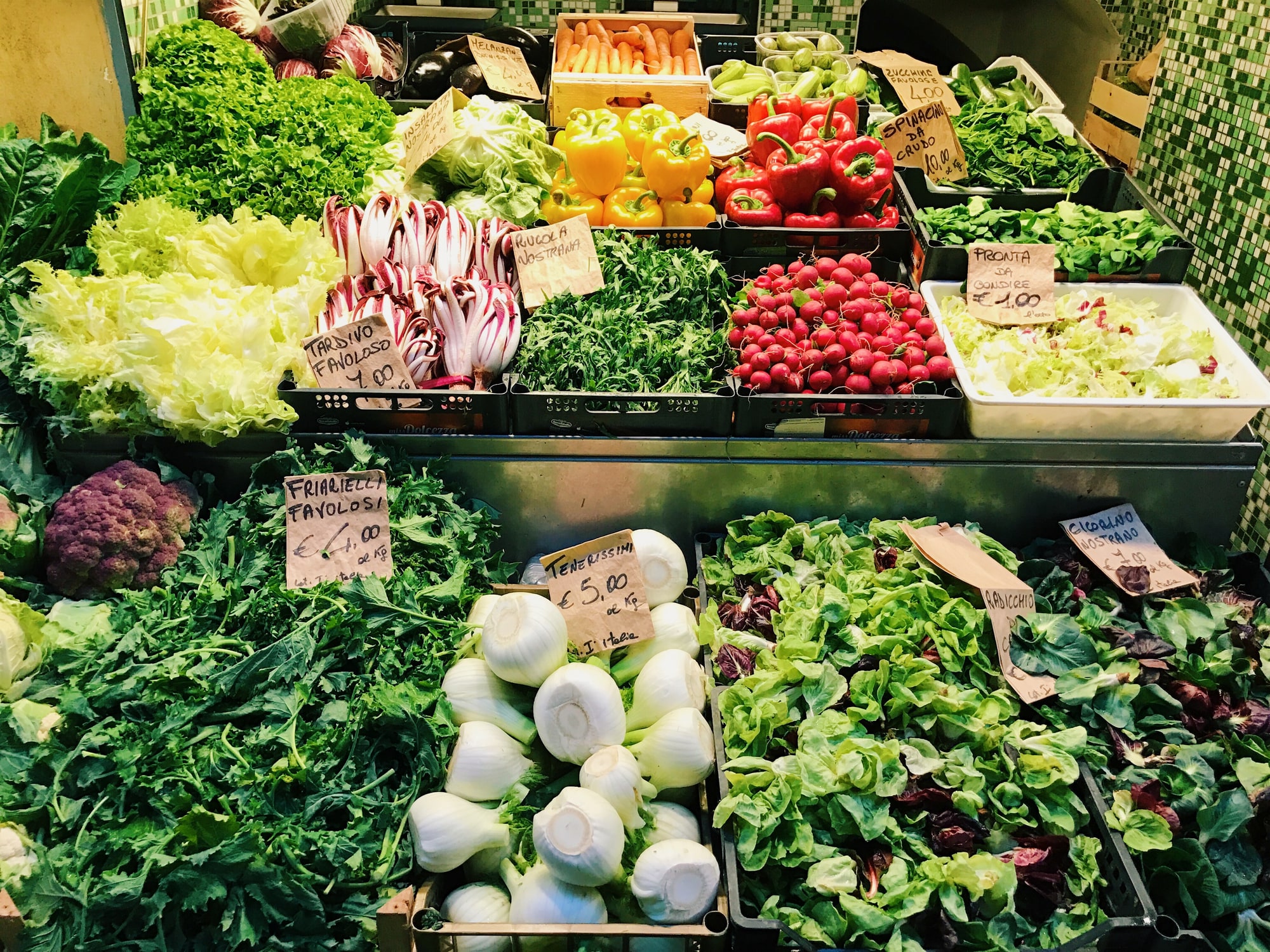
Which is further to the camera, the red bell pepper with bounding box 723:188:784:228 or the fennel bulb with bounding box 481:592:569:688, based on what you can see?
the red bell pepper with bounding box 723:188:784:228

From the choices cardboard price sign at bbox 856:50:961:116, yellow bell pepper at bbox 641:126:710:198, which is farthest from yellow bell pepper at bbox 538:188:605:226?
cardboard price sign at bbox 856:50:961:116

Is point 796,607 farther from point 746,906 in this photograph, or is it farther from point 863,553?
point 746,906

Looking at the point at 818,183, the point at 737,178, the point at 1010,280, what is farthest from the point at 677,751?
the point at 737,178

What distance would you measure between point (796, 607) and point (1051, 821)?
28.8 inches

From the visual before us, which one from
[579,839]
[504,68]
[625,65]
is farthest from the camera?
[625,65]

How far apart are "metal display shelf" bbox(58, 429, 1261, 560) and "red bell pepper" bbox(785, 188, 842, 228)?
111cm

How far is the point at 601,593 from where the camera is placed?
221 cm

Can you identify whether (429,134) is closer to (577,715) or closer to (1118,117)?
(577,715)

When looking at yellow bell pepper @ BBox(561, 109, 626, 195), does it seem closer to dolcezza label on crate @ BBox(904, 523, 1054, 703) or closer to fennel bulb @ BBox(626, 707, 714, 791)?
dolcezza label on crate @ BBox(904, 523, 1054, 703)

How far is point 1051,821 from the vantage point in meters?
1.93

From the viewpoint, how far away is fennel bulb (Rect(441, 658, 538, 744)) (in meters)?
2.08

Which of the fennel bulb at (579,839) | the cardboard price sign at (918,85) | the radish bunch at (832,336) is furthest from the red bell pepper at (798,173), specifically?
the fennel bulb at (579,839)

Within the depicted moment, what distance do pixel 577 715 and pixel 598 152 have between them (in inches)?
95.9

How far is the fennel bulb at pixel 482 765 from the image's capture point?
195 centimetres
